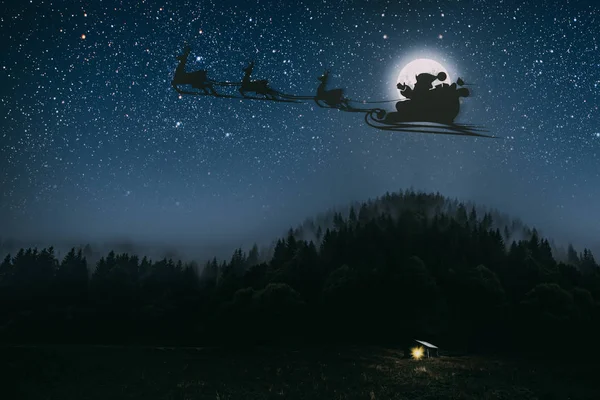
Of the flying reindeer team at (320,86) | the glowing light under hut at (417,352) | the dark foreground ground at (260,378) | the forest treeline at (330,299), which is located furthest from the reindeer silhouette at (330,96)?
the forest treeline at (330,299)

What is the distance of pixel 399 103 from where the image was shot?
12906 millimetres

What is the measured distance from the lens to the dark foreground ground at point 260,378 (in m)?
25.4

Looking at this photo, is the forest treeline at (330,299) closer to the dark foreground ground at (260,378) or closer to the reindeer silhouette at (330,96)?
the dark foreground ground at (260,378)

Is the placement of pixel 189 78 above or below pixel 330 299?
above

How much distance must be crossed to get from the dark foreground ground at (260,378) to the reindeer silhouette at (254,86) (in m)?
18.7

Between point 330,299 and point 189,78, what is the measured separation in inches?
3553

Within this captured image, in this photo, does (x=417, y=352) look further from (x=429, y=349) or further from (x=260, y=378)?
(x=260, y=378)

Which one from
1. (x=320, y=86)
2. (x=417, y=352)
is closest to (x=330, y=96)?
(x=320, y=86)

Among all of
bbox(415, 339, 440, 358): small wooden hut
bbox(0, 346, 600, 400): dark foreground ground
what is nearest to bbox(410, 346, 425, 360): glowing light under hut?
bbox(415, 339, 440, 358): small wooden hut

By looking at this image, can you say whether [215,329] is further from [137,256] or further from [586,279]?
[586,279]

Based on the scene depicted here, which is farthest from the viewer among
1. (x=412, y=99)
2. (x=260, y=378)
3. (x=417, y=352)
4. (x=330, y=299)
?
(x=330, y=299)

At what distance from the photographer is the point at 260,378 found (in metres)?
31.4

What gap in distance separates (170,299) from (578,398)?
10170cm

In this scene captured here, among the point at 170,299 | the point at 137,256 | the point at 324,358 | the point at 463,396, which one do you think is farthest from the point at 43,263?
the point at 463,396
